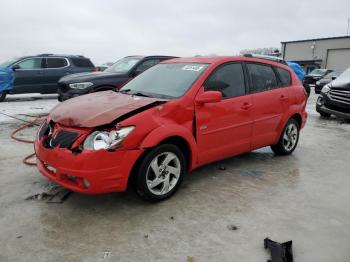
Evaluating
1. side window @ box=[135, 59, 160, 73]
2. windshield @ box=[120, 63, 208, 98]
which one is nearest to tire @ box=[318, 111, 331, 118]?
side window @ box=[135, 59, 160, 73]

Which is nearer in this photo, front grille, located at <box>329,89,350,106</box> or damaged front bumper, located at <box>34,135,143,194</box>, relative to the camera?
damaged front bumper, located at <box>34,135,143,194</box>

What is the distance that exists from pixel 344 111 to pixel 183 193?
7147mm

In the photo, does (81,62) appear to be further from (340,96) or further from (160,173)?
(160,173)

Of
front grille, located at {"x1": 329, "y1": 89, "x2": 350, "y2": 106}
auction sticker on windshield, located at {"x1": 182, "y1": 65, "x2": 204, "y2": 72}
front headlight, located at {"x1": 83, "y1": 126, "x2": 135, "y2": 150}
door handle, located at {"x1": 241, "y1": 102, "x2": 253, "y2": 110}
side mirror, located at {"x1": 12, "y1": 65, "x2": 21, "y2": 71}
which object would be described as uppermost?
auction sticker on windshield, located at {"x1": 182, "y1": 65, "x2": 204, "y2": 72}

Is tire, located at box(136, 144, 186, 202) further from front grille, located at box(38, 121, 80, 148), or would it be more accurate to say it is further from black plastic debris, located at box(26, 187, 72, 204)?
black plastic debris, located at box(26, 187, 72, 204)

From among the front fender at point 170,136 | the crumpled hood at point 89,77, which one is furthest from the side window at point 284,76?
the crumpled hood at point 89,77

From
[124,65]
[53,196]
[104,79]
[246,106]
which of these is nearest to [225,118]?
[246,106]

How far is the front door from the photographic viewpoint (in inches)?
168

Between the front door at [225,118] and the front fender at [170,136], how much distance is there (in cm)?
13

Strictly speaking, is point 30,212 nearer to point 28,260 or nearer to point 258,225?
point 28,260

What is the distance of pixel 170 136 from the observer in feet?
12.5

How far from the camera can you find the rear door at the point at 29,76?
12391mm

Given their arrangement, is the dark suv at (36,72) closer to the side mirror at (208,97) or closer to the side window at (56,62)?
the side window at (56,62)

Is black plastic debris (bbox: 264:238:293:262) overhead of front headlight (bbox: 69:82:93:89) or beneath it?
beneath
